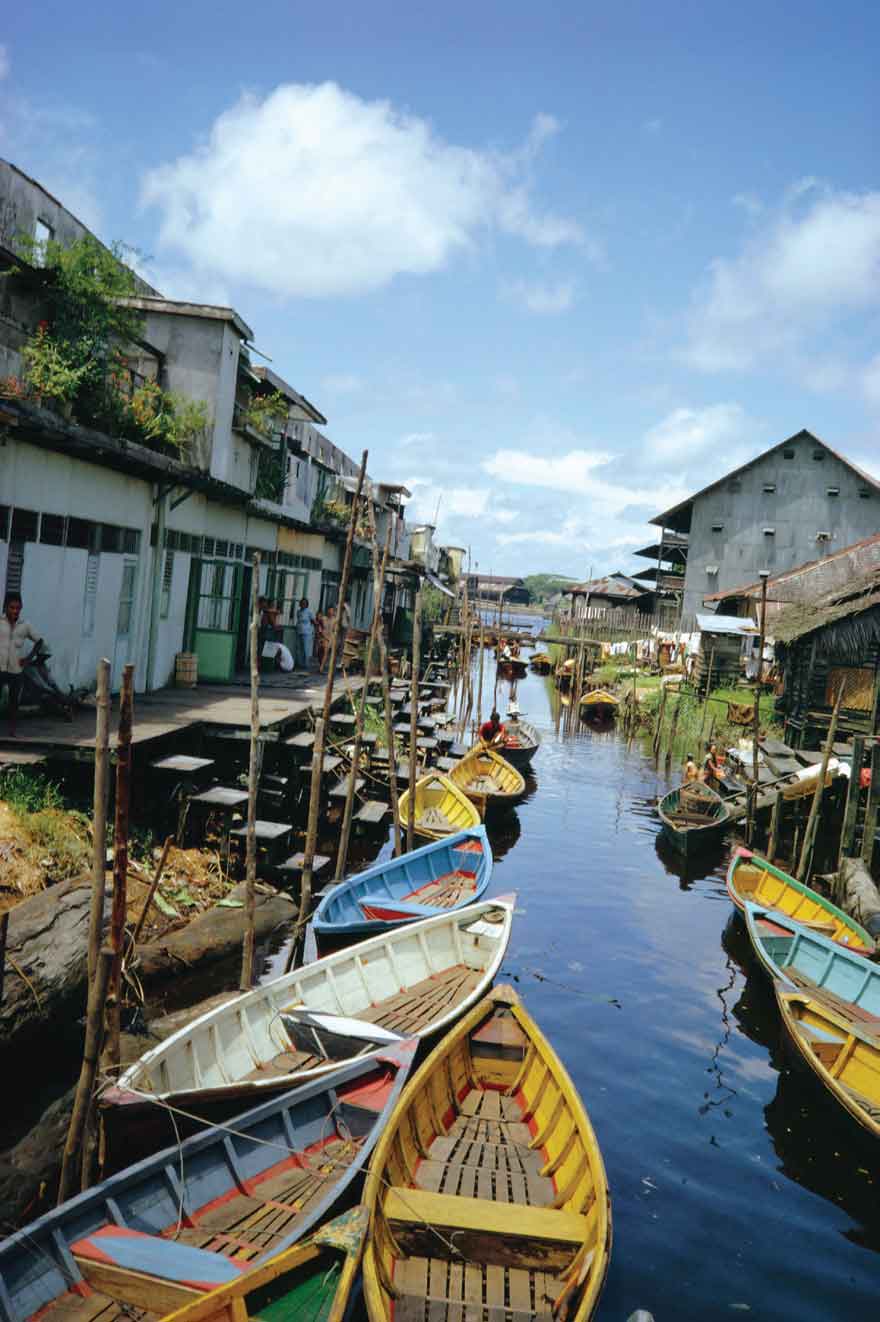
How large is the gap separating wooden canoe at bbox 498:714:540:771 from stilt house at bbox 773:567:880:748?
7974 mm

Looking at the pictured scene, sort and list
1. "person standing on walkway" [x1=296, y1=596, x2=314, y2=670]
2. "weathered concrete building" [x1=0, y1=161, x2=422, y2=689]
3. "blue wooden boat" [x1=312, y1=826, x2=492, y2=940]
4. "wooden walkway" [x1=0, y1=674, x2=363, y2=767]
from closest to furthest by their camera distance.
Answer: "blue wooden boat" [x1=312, y1=826, x2=492, y2=940] < "wooden walkway" [x1=0, y1=674, x2=363, y2=767] < "weathered concrete building" [x1=0, y1=161, x2=422, y2=689] < "person standing on walkway" [x1=296, y1=596, x2=314, y2=670]

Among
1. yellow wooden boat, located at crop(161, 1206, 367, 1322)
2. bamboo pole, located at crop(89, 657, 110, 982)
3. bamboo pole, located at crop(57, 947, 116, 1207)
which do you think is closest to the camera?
yellow wooden boat, located at crop(161, 1206, 367, 1322)

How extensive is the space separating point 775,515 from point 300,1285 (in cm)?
4866

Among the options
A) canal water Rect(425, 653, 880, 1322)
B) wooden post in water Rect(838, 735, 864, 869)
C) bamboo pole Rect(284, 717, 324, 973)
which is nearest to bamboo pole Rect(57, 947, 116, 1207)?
canal water Rect(425, 653, 880, 1322)

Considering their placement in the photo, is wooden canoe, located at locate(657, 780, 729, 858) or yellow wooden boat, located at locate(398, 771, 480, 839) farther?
wooden canoe, located at locate(657, 780, 729, 858)

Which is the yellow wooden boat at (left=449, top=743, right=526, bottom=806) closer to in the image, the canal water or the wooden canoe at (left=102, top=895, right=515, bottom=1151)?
the canal water

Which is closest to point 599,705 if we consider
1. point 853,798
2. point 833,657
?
point 833,657

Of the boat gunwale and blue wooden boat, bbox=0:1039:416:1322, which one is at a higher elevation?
the boat gunwale

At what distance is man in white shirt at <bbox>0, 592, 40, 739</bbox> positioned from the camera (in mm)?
13391

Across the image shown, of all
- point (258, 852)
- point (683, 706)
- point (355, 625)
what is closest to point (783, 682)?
point (683, 706)

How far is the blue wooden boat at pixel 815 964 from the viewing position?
1145 cm

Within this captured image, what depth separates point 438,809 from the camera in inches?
775

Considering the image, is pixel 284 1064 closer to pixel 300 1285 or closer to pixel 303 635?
pixel 300 1285

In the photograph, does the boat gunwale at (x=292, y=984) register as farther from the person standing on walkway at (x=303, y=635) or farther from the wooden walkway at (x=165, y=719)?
the person standing on walkway at (x=303, y=635)
